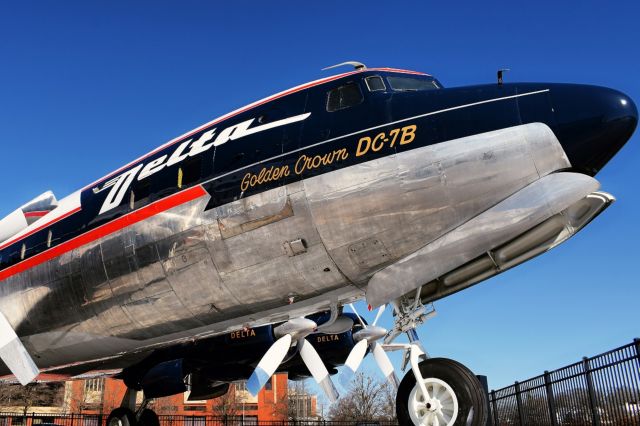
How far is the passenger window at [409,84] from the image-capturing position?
8.51 meters

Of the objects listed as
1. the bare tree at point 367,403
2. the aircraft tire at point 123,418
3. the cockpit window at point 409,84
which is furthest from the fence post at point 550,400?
the bare tree at point 367,403

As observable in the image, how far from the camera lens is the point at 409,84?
8641 millimetres

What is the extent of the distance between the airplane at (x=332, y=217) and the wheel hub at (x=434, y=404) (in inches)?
0.8

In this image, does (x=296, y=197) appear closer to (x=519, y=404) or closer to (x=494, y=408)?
(x=519, y=404)

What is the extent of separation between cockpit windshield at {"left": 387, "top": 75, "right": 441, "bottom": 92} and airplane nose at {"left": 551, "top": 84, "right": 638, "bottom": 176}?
2.30 meters

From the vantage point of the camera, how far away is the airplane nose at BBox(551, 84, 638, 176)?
660 centimetres

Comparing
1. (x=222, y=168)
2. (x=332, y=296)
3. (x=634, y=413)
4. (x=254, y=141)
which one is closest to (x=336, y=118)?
(x=254, y=141)

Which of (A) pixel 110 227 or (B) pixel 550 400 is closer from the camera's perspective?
(A) pixel 110 227

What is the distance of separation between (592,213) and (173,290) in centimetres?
599

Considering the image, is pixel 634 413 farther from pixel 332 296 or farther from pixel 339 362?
pixel 339 362

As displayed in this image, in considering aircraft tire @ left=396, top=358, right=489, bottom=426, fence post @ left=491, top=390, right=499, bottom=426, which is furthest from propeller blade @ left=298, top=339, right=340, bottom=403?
fence post @ left=491, top=390, right=499, bottom=426

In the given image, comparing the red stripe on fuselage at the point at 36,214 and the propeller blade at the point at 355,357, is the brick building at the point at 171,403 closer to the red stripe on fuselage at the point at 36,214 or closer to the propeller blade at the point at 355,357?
the propeller blade at the point at 355,357

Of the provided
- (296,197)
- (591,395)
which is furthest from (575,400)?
(296,197)

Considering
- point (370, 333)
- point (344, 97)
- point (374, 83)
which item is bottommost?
point (370, 333)
